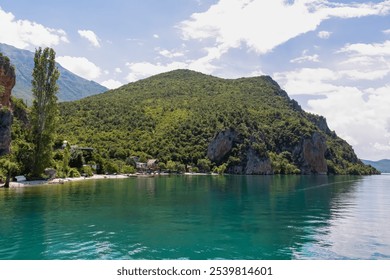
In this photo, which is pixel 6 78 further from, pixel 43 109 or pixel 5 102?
pixel 43 109

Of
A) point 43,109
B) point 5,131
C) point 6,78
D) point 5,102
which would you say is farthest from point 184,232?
point 6,78

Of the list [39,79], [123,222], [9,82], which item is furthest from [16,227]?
[9,82]

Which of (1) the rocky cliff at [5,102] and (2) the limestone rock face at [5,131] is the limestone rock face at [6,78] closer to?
(1) the rocky cliff at [5,102]

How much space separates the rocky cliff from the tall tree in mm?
5844

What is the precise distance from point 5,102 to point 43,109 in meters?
13.7

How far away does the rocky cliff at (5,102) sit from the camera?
2995 inches

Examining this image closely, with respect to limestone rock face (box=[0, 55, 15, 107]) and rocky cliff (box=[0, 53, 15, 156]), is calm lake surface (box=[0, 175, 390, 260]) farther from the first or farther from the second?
limestone rock face (box=[0, 55, 15, 107])

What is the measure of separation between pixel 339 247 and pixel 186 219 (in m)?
15.6

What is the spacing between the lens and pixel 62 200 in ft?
167

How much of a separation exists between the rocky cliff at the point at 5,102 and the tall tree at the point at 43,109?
5844 millimetres

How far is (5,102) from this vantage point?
9100 cm

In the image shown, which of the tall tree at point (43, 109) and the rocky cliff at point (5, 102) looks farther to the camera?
the tall tree at point (43, 109)

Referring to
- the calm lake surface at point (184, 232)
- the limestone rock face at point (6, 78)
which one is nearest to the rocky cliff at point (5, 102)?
the limestone rock face at point (6, 78)
